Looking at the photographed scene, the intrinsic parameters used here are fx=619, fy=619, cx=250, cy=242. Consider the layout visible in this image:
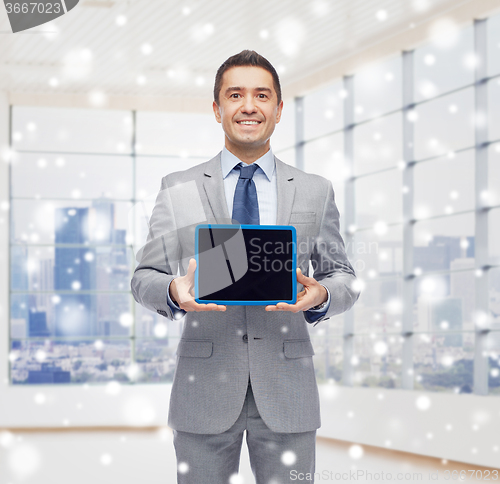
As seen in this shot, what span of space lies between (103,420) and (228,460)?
21.4 feet

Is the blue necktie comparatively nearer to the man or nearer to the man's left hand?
the man

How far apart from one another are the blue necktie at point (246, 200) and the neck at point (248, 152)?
1.5 inches

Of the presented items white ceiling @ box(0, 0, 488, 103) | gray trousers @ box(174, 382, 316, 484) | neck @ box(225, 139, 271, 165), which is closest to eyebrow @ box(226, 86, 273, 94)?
neck @ box(225, 139, 271, 165)

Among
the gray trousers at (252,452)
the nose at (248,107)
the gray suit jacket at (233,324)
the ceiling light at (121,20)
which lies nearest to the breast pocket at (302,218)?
the gray suit jacket at (233,324)

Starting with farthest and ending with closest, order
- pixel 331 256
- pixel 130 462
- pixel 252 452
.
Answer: pixel 130 462 → pixel 331 256 → pixel 252 452

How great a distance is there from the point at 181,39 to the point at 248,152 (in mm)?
5047

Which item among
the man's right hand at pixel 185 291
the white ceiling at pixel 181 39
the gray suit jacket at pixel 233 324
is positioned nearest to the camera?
the man's right hand at pixel 185 291

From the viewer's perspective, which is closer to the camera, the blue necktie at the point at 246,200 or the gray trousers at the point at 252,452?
the gray trousers at the point at 252,452

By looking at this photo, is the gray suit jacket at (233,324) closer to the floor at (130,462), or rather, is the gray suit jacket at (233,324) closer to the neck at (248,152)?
the neck at (248,152)

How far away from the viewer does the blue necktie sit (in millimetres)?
1569

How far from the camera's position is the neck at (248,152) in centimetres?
165

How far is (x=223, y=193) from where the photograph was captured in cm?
160

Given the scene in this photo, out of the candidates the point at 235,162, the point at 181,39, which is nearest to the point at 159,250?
the point at 235,162

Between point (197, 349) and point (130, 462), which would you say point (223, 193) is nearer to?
point (197, 349)
